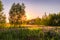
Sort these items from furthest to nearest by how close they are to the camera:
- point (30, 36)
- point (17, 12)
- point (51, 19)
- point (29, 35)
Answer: point (17, 12) → point (51, 19) → point (29, 35) → point (30, 36)

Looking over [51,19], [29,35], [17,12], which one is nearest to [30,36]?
[29,35]

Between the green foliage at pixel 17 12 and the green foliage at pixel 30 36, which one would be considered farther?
the green foliage at pixel 17 12

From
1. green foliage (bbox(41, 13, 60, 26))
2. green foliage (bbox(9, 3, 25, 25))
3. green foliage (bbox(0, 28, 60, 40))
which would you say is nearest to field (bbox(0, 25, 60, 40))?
green foliage (bbox(0, 28, 60, 40))

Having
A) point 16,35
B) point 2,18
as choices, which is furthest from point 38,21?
point 16,35

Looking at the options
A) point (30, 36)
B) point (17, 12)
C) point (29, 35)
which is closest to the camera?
point (30, 36)


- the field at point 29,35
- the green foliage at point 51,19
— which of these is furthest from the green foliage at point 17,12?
the field at point 29,35

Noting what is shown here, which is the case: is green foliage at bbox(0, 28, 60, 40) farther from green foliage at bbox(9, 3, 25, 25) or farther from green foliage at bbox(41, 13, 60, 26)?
green foliage at bbox(9, 3, 25, 25)

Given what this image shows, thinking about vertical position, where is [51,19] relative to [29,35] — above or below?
below

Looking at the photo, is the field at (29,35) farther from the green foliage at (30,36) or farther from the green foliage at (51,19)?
the green foliage at (51,19)

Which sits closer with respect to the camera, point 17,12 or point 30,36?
point 30,36

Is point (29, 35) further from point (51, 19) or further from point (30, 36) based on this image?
point (51, 19)

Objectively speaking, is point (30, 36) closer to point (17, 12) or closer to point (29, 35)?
point (29, 35)

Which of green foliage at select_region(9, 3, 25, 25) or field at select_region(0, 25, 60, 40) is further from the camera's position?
green foliage at select_region(9, 3, 25, 25)

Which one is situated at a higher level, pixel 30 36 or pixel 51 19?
pixel 30 36
